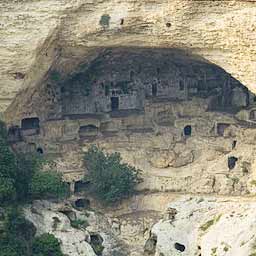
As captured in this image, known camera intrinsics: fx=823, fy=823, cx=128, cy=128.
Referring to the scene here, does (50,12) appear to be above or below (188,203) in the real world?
above

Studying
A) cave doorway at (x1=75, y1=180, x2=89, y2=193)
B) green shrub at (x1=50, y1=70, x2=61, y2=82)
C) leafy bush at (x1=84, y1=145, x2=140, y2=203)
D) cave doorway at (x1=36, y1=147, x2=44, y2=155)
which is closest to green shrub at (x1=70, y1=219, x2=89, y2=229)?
leafy bush at (x1=84, y1=145, x2=140, y2=203)

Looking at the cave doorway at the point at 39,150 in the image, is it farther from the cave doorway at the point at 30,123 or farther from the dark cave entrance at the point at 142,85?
the dark cave entrance at the point at 142,85

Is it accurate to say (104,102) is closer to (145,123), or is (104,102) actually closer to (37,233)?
(145,123)

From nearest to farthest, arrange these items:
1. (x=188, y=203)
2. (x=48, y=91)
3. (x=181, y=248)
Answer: (x=181, y=248)
(x=188, y=203)
(x=48, y=91)

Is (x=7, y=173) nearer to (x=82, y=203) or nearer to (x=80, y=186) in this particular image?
(x=82, y=203)

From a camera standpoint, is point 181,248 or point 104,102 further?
point 104,102

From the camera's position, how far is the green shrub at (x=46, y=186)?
35750 mm

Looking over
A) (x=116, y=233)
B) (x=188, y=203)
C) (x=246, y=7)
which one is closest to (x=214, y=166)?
(x=188, y=203)

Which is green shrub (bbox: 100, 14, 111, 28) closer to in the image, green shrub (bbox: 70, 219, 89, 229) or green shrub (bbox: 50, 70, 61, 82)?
green shrub (bbox: 50, 70, 61, 82)

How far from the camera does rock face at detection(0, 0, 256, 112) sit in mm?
34250

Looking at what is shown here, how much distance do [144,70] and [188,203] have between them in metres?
8.37

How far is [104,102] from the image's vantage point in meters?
41.5

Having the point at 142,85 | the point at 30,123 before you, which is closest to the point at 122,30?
the point at 142,85

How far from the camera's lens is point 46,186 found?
1410 inches
